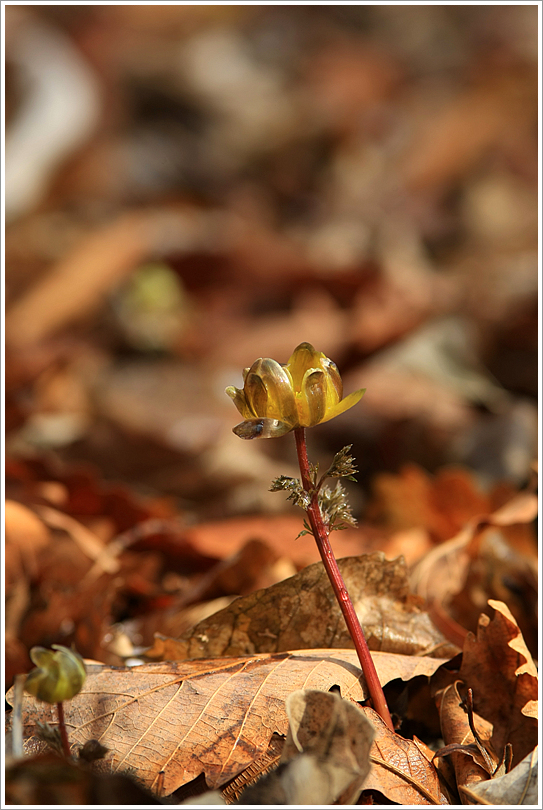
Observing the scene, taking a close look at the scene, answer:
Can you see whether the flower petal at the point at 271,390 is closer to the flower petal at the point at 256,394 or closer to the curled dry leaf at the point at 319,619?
the flower petal at the point at 256,394

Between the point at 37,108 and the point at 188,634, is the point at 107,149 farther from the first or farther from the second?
the point at 188,634

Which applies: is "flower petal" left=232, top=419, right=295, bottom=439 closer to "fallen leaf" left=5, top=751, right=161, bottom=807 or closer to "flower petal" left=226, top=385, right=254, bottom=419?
"flower petal" left=226, top=385, right=254, bottom=419

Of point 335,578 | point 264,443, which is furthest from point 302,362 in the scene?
point 264,443

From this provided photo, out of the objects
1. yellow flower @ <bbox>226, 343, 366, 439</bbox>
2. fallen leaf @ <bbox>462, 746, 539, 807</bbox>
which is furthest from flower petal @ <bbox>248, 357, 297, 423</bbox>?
fallen leaf @ <bbox>462, 746, 539, 807</bbox>

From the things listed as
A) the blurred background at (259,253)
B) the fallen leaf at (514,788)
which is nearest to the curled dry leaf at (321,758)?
the fallen leaf at (514,788)

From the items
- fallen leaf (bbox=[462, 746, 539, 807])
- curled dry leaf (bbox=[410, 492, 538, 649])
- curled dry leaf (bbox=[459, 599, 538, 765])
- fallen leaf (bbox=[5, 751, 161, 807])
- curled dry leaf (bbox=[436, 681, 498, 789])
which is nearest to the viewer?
fallen leaf (bbox=[5, 751, 161, 807])

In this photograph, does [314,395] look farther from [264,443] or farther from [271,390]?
[264,443]
